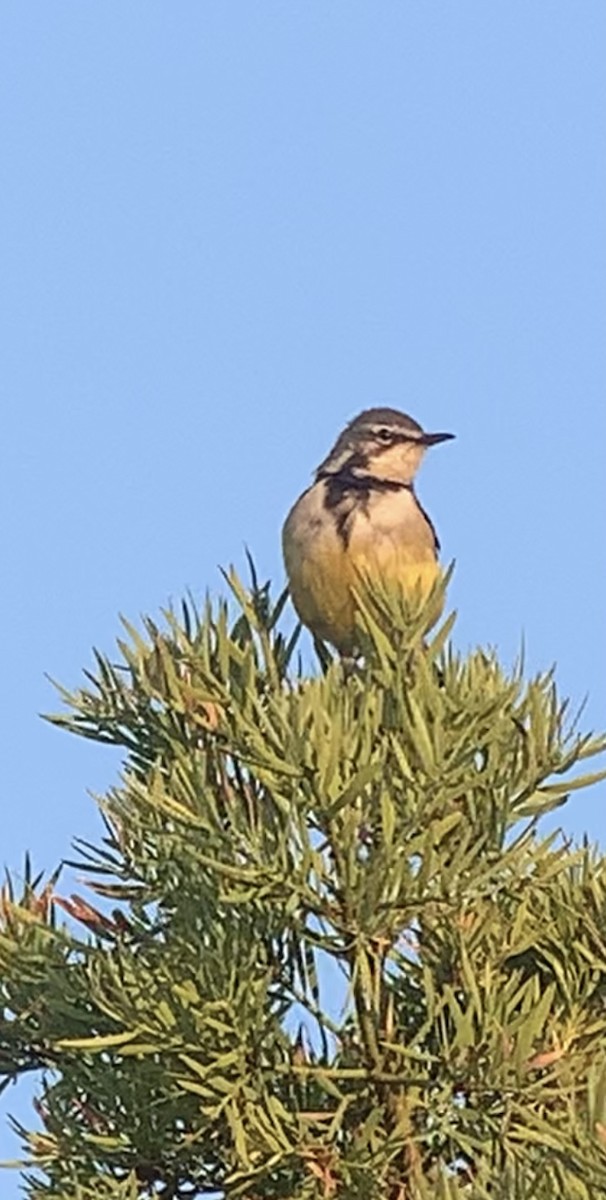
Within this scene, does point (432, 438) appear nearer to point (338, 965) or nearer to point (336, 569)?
point (336, 569)

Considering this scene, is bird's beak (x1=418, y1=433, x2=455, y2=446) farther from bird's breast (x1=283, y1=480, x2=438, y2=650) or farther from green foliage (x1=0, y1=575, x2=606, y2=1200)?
green foliage (x1=0, y1=575, x2=606, y2=1200)

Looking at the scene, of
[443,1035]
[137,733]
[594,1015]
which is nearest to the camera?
[443,1035]

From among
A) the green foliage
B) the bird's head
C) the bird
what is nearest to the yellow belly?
the bird

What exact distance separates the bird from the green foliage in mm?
1603

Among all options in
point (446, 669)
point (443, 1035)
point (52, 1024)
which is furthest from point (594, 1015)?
point (52, 1024)

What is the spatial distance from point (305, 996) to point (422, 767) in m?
0.31

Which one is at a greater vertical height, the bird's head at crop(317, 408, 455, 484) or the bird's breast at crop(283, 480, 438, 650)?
the bird's head at crop(317, 408, 455, 484)

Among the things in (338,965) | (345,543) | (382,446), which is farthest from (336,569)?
(338,965)

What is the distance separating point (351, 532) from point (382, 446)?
47.4 inches

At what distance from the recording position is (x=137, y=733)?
3.06 m

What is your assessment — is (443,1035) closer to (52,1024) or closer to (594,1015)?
(594,1015)

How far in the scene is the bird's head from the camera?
260 inches

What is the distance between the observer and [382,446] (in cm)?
678

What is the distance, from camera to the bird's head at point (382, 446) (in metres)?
6.61
